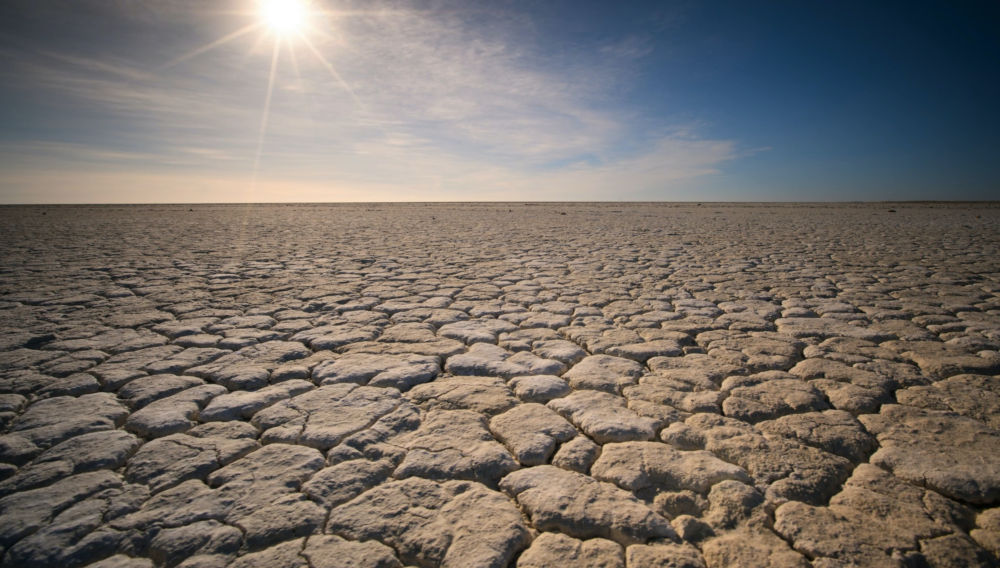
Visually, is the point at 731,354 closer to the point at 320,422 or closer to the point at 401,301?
the point at 320,422

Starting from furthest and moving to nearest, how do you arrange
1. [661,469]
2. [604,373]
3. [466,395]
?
[604,373] < [466,395] < [661,469]

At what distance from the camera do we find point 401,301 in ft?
11.4

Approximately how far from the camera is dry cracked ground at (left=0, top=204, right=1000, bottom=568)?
1.10m

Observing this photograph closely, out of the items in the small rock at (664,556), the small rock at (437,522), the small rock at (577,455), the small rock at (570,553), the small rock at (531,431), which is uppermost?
the small rock at (531,431)

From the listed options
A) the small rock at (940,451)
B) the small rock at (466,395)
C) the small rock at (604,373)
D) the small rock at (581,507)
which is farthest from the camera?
the small rock at (604,373)

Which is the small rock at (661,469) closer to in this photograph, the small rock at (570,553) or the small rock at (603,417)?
the small rock at (603,417)

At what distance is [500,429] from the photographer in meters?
1.59

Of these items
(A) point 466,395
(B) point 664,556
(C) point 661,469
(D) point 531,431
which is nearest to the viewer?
(B) point 664,556

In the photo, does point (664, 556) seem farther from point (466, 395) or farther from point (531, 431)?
point (466, 395)

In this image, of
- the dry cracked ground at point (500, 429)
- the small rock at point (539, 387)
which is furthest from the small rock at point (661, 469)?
the small rock at point (539, 387)

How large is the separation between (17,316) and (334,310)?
79.5 inches

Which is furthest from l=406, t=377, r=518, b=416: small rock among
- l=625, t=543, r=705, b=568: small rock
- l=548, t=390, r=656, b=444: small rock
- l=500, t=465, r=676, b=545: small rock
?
l=625, t=543, r=705, b=568: small rock

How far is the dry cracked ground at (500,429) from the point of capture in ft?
3.60

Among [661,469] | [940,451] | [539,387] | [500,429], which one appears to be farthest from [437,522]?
[940,451]
